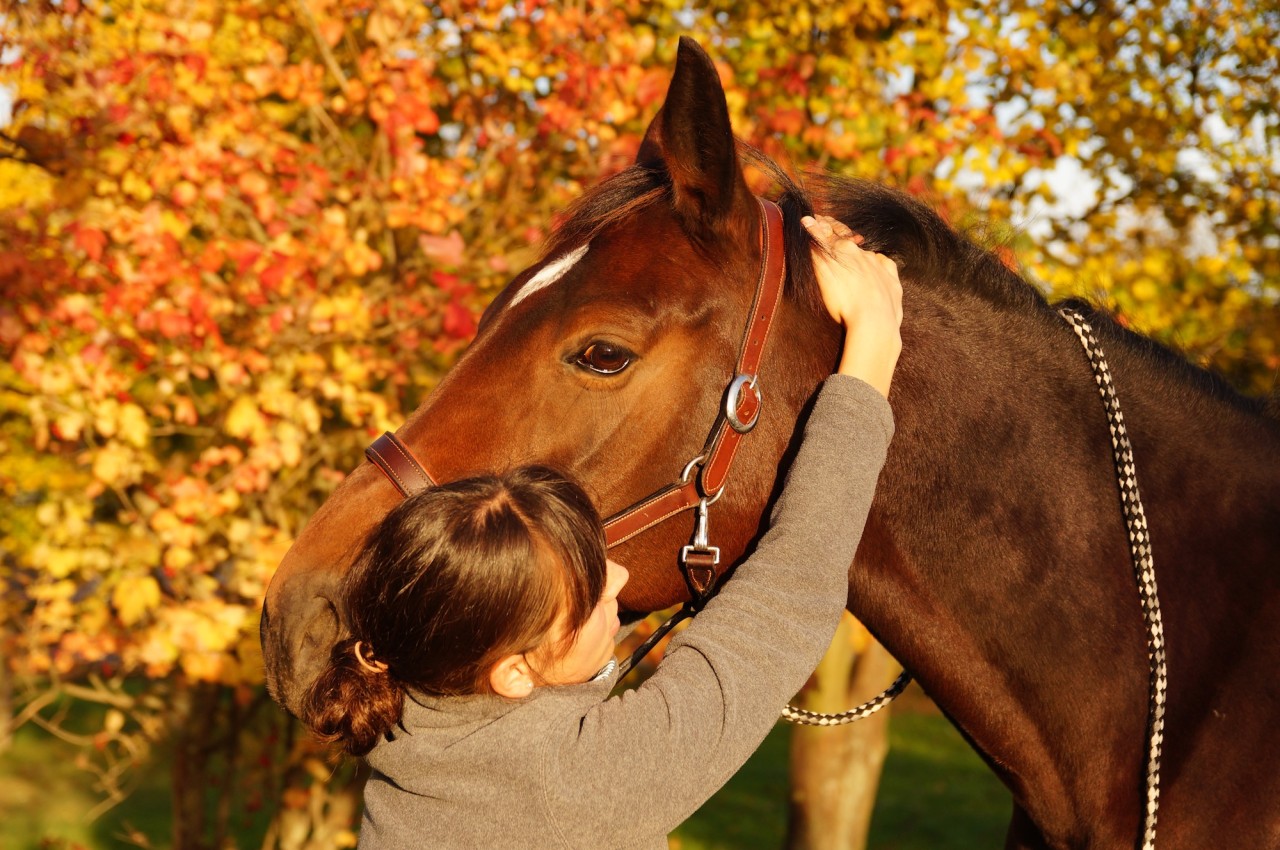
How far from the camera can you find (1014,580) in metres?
2.14

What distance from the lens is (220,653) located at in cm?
432

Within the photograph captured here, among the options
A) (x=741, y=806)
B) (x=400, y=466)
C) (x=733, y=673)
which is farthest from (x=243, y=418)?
(x=741, y=806)

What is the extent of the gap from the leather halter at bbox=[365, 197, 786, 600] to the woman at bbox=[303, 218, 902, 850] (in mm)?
219

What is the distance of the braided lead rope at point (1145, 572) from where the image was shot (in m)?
2.06

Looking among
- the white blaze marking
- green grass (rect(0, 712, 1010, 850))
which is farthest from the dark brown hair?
green grass (rect(0, 712, 1010, 850))

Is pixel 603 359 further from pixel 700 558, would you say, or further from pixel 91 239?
pixel 91 239

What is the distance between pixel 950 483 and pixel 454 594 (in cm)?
102

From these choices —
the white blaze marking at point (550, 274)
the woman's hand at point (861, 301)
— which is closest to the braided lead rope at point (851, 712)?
the woman's hand at point (861, 301)

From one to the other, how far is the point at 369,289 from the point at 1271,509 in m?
3.74

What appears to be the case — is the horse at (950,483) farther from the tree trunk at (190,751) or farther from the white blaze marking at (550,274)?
the tree trunk at (190,751)

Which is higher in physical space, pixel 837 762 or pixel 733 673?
pixel 733 673

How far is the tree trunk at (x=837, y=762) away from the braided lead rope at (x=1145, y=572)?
4353mm

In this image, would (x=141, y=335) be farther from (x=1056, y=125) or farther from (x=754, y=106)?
(x=1056, y=125)

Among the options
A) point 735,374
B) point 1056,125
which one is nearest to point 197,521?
point 735,374
